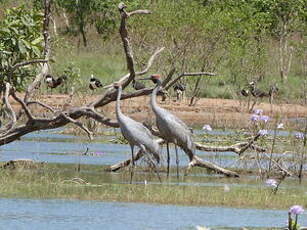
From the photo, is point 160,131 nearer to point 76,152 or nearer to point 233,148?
point 233,148

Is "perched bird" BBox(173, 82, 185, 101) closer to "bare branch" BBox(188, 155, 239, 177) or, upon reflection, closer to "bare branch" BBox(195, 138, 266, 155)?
"bare branch" BBox(195, 138, 266, 155)

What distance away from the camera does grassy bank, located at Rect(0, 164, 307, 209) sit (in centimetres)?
1502

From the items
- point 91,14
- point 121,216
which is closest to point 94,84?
point 91,14

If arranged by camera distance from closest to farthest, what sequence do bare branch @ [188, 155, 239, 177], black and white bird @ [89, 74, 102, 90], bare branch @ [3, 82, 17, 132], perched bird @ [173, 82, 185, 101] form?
bare branch @ [3, 82, 17, 132], bare branch @ [188, 155, 239, 177], black and white bird @ [89, 74, 102, 90], perched bird @ [173, 82, 185, 101]

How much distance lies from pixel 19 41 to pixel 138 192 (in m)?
3.76

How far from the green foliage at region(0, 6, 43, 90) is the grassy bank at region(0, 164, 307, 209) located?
176 centimetres

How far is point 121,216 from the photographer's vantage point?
45.5 ft

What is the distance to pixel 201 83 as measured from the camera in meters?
36.3

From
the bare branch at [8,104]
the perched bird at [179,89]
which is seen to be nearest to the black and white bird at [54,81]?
the perched bird at [179,89]

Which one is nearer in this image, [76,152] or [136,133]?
[136,133]

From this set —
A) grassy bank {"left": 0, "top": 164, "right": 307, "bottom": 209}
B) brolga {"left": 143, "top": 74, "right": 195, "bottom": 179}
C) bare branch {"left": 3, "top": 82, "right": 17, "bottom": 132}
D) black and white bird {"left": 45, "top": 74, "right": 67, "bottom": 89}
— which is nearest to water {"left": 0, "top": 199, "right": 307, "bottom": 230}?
grassy bank {"left": 0, "top": 164, "right": 307, "bottom": 209}

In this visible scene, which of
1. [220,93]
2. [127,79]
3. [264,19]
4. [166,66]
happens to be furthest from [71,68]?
[127,79]

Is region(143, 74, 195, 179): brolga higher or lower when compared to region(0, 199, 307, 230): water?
lower

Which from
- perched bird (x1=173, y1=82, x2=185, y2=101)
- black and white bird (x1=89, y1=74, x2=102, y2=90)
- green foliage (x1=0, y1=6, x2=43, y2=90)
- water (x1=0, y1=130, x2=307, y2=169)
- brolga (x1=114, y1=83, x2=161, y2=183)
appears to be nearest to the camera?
brolga (x1=114, y1=83, x2=161, y2=183)
